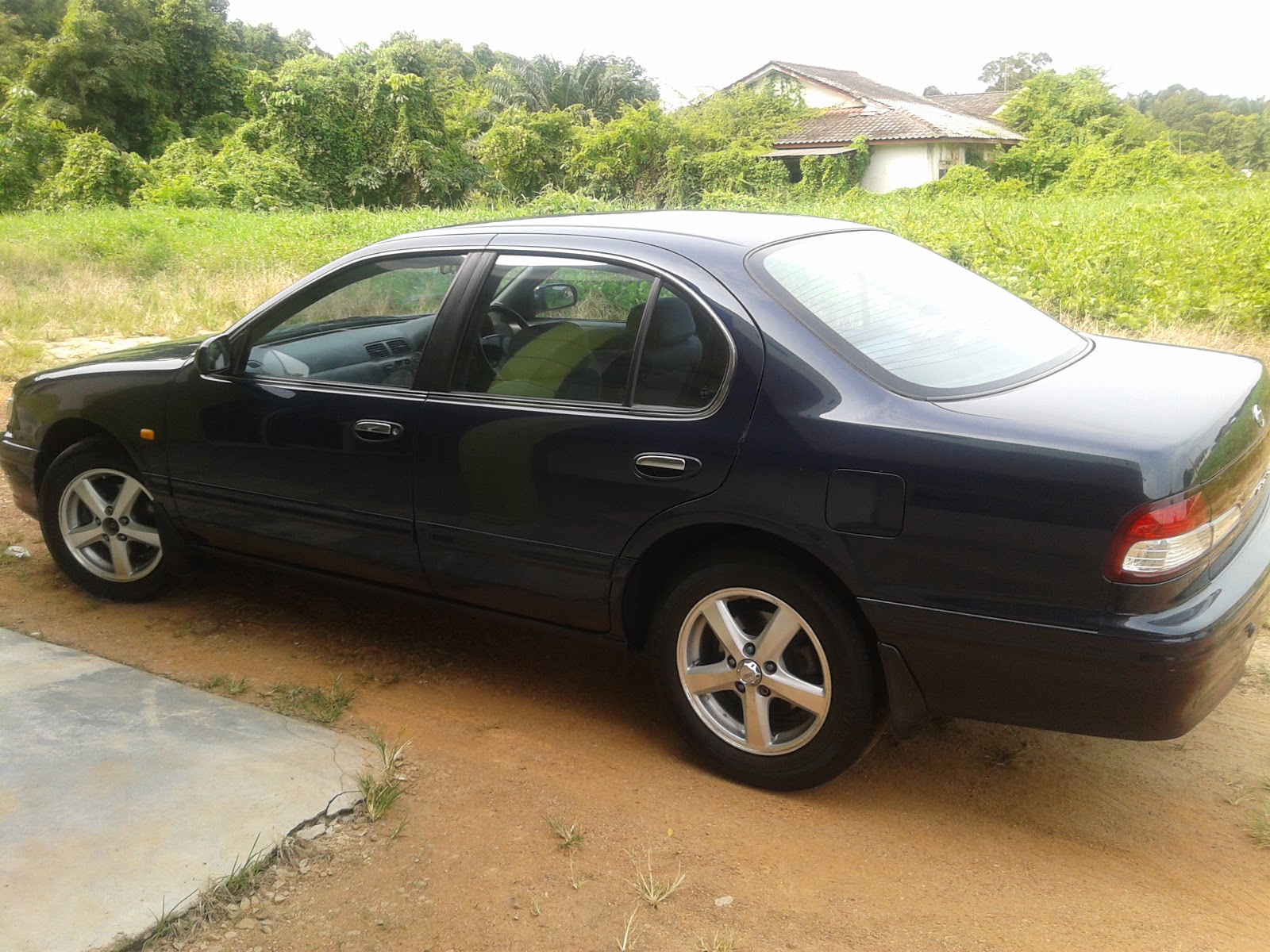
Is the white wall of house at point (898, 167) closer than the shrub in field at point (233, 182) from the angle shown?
No

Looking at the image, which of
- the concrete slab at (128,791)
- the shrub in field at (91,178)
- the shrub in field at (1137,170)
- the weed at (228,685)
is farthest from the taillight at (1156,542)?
the shrub in field at (91,178)

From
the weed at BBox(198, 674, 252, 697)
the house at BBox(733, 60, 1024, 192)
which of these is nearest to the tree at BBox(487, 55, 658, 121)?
the house at BBox(733, 60, 1024, 192)

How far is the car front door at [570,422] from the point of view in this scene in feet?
10.6

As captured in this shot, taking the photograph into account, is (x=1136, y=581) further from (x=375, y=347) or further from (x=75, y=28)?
(x=75, y=28)

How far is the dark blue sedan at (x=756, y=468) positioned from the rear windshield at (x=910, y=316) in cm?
→ 1

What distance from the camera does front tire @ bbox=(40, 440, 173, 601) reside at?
4688mm

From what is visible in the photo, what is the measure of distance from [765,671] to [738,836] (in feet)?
1.51

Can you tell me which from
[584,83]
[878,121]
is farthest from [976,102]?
[584,83]

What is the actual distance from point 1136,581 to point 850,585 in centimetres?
70

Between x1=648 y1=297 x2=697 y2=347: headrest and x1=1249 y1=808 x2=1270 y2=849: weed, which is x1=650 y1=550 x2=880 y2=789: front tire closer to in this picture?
x1=648 y1=297 x2=697 y2=347: headrest

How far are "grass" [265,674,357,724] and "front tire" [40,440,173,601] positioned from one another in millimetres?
1025

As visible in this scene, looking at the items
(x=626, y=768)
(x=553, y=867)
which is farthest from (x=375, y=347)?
(x=553, y=867)

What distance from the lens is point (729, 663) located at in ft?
10.7

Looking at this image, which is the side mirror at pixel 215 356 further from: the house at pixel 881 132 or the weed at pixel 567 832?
the house at pixel 881 132
